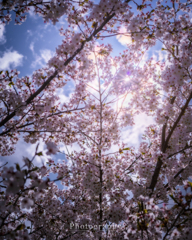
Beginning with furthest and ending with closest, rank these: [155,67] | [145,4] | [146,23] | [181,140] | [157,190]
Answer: [155,67] < [181,140] < [157,190] < [146,23] < [145,4]

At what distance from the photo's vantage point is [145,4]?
17.3ft

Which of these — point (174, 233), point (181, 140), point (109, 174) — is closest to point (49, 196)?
point (109, 174)

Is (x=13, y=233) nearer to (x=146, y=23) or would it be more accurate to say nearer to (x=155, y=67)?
(x=146, y=23)

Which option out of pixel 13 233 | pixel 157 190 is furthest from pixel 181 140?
pixel 13 233

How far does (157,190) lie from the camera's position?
6.36 meters

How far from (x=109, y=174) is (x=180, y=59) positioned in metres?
5.83

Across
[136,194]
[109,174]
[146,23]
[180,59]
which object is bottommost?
[136,194]

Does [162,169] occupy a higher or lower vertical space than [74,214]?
higher

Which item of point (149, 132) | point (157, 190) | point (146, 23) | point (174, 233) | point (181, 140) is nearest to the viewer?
point (174, 233)

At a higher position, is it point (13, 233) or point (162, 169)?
point (162, 169)

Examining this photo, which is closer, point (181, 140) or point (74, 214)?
point (74, 214)

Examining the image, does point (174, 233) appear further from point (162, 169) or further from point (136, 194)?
point (162, 169)

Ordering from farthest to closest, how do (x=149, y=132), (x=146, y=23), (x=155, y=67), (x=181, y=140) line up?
(x=149, y=132) → (x=155, y=67) → (x=181, y=140) → (x=146, y=23)

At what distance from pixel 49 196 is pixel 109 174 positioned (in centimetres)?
470
